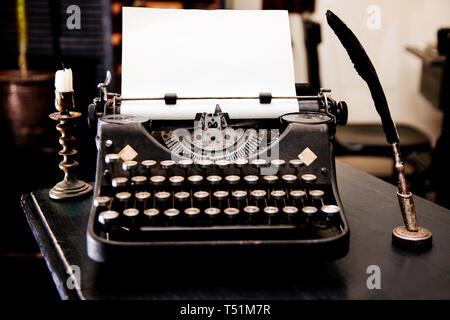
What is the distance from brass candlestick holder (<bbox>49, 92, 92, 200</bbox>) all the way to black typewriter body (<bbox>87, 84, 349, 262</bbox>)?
15 cm

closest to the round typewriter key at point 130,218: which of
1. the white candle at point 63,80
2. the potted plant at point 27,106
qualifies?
the white candle at point 63,80

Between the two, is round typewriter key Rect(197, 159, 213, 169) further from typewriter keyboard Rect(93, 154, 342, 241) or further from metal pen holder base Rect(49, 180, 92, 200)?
metal pen holder base Rect(49, 180, 92, 200)

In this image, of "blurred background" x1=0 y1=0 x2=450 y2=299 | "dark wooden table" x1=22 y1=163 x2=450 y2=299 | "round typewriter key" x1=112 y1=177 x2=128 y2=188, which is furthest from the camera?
"blurred background" x1=0 y1=0 x2=450 y2=299

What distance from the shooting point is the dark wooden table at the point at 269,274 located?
94 centimetres

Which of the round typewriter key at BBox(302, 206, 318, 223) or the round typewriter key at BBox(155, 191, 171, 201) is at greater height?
the round typewriter key at BBox(155, 191, 171, 201)

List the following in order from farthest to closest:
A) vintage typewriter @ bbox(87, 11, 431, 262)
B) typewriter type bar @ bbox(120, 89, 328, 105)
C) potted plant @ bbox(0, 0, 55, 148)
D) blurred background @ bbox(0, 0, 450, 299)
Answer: potted plant @ bbox(0, 0, 55, 148) < blurred background @ bbox(0, 0, 450, 299) < typewriter type bar @ bbox(120, 89, 328, 105) < vintage typewriter @ bbox(87, 11, 431, 262)

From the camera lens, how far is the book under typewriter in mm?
1040

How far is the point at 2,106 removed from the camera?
3.16m

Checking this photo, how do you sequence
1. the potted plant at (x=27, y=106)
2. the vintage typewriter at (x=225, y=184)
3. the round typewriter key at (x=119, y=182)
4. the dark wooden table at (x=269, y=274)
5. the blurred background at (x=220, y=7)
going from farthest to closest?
the potted plant at (x=27, y=106)
the blurred background at (x=220, y=7)
the round typewriter key at (x=119, y=182)
the vintage typewriter at (x=225, y=184)
the dark wooden table at (x=269, y=274)

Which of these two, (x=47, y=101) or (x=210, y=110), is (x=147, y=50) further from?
(x=47, y=101)

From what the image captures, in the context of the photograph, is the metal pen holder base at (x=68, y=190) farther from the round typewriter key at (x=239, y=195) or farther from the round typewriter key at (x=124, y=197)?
the round typewriter key at (x=239, y=195)

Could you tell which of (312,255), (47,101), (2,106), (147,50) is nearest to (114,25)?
(47,101)

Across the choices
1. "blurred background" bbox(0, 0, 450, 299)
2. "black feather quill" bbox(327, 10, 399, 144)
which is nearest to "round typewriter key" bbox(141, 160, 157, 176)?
"black feather quill" bbox(327, 10, 399, 144)
